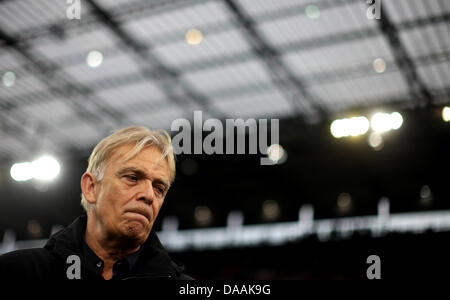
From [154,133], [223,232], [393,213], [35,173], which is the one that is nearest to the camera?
[154,133]

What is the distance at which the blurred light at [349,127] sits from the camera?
514 inches

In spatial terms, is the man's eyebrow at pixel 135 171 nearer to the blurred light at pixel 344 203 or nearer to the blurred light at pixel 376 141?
the blurred light at pixel 376 141

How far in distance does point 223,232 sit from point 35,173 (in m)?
8.54

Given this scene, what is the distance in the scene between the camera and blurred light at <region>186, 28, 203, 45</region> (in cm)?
1347

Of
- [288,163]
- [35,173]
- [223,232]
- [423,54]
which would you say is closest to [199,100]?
[288,163]

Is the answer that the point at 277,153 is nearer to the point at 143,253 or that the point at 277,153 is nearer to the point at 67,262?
the point at 143,253

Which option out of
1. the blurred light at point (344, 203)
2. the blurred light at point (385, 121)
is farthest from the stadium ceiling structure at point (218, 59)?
the blurred light at point (344, 203)

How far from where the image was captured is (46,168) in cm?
1590

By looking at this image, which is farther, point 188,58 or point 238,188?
point 238,188

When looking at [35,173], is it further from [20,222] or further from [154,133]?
[154,133]

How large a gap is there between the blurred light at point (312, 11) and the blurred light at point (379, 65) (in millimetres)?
2330
